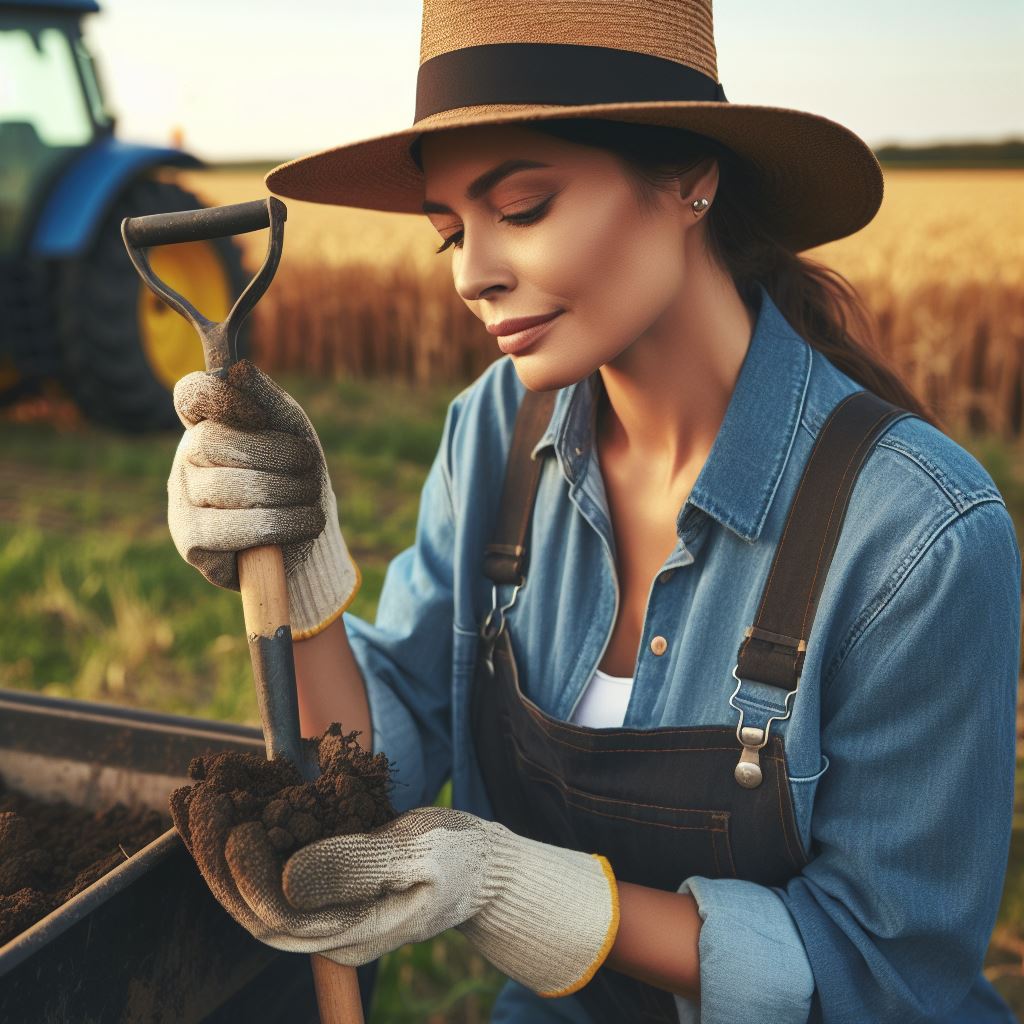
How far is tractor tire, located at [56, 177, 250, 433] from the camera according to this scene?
6.18 m

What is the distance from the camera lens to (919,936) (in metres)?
1.49

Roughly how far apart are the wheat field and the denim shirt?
228 inches

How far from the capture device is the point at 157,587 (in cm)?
439

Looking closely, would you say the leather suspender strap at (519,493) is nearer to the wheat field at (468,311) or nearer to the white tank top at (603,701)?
the white tank top at (603,701)

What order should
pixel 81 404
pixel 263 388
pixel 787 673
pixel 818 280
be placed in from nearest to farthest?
pixel 263 388, pixel 787 673, pixel 818 280, pixel 81 404

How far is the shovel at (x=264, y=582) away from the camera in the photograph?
53.5 inches

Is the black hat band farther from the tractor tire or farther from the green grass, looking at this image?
the tractor tire

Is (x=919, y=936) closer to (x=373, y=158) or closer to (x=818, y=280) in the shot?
(x=818, y=280)

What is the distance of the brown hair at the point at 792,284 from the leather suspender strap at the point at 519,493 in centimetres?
39

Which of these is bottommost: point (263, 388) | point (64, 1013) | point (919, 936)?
point (919, 936)

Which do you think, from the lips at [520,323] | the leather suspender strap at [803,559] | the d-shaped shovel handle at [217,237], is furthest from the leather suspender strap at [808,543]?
the d-shaped shovel handle at [217,237]

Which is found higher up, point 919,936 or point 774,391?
point 774,391

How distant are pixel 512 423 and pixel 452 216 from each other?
51 centimetres

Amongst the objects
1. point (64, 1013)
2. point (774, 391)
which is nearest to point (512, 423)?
point (774, 391)
